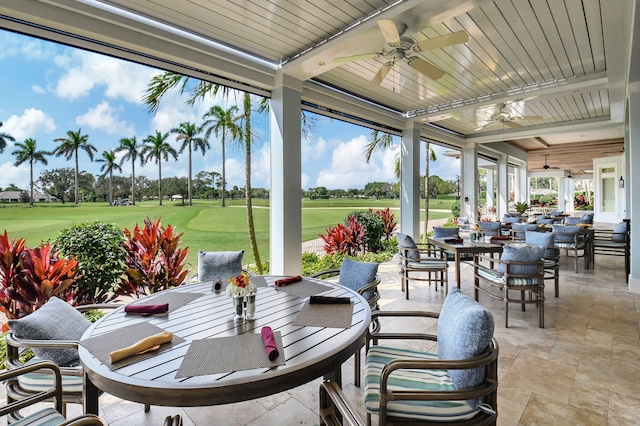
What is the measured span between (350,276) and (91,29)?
11.2 feet

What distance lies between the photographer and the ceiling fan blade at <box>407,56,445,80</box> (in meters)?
3.50

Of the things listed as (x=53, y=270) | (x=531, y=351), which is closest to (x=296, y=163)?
(x=53, y=270)

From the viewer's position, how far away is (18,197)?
322 centimetres

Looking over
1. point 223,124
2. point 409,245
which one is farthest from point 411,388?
point 223,124

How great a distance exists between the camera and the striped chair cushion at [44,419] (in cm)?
133

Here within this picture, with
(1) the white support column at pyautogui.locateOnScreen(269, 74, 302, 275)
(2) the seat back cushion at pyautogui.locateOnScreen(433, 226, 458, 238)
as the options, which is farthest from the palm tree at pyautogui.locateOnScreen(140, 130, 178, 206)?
(2) the seat back cushion at pyautogui.locateOnScreen(433, 226, 458, 238)

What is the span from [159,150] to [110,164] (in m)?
0.68

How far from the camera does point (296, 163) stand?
4727mm

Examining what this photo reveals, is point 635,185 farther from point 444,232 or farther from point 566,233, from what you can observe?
point 444,232

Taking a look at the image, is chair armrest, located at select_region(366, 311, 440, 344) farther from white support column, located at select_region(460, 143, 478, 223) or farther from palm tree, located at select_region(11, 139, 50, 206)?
white support column, located at select_region(460, 143, 478, 223)

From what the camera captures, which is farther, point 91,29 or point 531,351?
point 91,29

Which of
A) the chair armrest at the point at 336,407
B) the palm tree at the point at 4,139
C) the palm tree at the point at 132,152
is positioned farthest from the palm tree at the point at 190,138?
the chair armrest at the point at 336,407

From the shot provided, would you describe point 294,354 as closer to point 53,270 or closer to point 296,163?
point 53,270

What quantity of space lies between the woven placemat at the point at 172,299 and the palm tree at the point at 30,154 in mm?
2306
